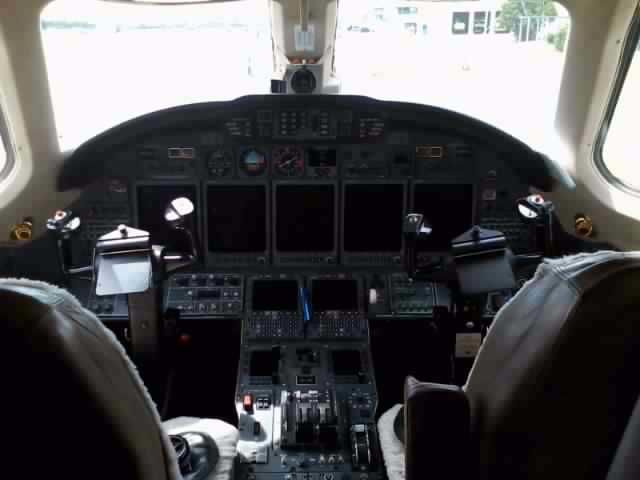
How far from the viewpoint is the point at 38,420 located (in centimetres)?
92

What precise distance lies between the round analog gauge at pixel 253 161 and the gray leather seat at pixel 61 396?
6.74 ft

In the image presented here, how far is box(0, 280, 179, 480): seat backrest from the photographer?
0.90 meters

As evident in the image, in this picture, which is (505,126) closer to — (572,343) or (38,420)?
(572,343)

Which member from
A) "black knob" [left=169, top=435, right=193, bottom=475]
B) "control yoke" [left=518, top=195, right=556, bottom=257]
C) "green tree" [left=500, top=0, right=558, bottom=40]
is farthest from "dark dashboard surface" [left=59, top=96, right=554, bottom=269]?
"black knob" [left=169, top=435, right=193, bottom=475]

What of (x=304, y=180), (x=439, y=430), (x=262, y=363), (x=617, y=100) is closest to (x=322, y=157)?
(x=304, y=180)

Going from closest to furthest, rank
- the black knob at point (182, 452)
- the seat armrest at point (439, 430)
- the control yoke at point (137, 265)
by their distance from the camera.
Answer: the seat armrest at point (439, 430)
the black knob at point (182, 452)
the control yoke at point (137, 265)

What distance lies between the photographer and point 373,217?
3.10m

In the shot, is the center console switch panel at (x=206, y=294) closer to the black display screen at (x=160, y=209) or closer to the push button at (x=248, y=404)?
the black display screen at (x=160, y=209)

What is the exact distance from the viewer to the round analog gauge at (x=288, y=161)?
10.0ft

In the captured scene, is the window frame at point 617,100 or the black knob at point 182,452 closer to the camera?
the black knob at point 182,452

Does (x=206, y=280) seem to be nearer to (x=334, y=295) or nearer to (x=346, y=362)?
(x=334, y=295)

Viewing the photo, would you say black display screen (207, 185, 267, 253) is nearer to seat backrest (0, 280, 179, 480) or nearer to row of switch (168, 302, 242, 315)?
row of switch (168, 302, 242, 315)

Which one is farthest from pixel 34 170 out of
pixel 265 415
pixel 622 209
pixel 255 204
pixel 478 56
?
pixel 622 209

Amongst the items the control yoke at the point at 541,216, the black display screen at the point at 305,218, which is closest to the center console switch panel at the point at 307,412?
the black display screen at the point at 305,218
